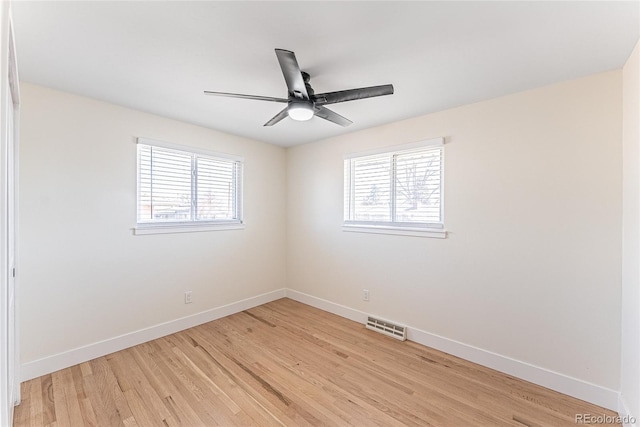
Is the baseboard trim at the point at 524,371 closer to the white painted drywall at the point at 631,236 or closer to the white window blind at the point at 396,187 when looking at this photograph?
the white painted drywall at the point at 631,236

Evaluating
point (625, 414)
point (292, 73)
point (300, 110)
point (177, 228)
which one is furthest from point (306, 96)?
point (625, 414)

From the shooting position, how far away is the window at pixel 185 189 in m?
2.83

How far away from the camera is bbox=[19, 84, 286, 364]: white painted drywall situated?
2172 mm

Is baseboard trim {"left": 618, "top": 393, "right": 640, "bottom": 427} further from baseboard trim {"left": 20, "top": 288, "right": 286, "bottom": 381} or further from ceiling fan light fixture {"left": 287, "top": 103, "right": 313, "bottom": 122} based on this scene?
baseboard trim {"left": 20, "top": 288, "right": 286, "bottom": 381}

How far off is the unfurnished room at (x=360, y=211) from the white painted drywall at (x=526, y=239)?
15 mm

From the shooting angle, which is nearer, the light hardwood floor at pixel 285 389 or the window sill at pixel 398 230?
the light hardwood floor at pixel 285 389

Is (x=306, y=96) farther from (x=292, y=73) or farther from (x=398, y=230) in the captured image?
(x=398, y=230)

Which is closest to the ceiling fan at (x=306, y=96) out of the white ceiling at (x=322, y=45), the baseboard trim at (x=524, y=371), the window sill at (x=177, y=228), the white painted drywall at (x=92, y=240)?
the white ceiling at (x=322, y=45)

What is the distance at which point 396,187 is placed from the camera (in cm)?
307

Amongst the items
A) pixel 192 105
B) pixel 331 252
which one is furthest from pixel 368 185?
pixel 192 105

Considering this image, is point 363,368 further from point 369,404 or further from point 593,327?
point 593,327

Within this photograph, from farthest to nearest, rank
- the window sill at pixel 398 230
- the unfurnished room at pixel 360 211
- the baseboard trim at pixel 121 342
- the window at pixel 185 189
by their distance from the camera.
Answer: the window at pixel 185 189 < the window sill at pixel 398 230 < the baseboard trim at pixel 121 342 < the unfurnished room at pixel 360 211

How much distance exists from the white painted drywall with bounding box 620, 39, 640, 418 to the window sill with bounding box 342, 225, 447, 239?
1211mm

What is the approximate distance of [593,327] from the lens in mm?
1961
